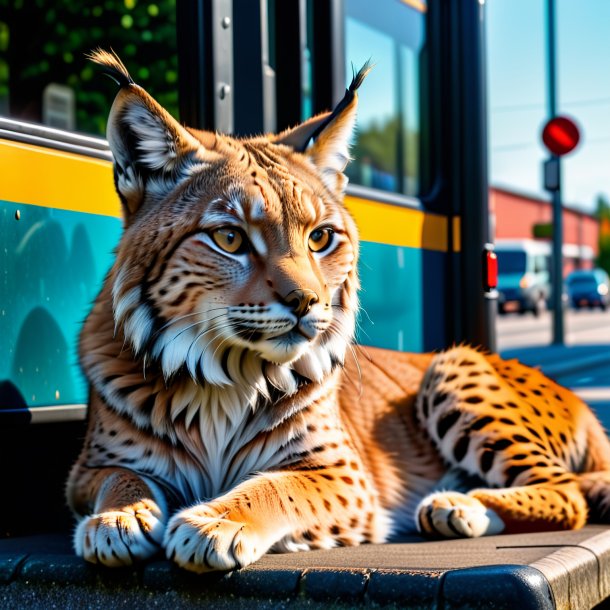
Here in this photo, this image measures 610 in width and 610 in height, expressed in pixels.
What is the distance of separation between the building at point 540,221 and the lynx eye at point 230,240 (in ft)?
136

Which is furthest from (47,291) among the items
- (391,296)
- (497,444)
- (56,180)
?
(391,296)

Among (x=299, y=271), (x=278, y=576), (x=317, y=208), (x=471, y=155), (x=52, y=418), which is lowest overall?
(x=278, y=576)

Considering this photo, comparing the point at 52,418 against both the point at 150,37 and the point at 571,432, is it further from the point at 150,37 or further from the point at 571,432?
the point at 150,37

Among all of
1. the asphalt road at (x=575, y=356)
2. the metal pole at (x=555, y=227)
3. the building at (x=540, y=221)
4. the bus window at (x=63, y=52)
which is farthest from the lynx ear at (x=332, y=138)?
the building at (x=540, y=221)

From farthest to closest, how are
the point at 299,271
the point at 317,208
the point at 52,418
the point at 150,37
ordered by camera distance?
the point at 150,37 < the point at 52,418 < the point at 317,208 < the point at 299,271

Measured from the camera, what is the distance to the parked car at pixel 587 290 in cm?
4528

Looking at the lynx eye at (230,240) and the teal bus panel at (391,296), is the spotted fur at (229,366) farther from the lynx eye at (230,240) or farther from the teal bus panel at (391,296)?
the teal bus panel at (391,296)

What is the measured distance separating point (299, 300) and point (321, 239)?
0.34 meters

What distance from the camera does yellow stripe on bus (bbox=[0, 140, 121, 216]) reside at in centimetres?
302

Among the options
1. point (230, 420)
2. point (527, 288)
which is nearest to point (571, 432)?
point (230, 420)

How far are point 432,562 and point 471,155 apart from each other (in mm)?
2795

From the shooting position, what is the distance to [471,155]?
489cm

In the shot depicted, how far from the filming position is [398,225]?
4543 millimetres

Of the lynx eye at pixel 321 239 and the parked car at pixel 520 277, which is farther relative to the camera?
the parked car at pixel 520 277
